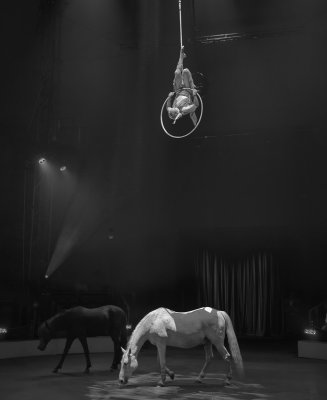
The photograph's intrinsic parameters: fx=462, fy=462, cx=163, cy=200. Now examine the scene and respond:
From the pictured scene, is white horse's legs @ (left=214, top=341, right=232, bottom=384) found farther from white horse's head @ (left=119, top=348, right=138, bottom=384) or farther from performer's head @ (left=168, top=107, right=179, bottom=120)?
performer's head @ (left=168, top=107, right=179, bottom=120)

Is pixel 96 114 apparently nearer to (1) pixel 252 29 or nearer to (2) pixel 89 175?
(2) pixel 89 175

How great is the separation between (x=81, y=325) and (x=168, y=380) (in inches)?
72.4

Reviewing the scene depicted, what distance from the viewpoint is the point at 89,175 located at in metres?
12.9

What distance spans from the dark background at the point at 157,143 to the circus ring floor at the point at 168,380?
2.78 m

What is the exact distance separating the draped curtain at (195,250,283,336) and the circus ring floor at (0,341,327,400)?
232 cm

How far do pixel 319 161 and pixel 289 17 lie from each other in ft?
12.0

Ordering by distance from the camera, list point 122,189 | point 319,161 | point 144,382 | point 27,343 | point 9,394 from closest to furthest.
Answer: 1. point 9,394
2. point 144,382
3. point 27,343
4. point 319,161
5. point 122,189

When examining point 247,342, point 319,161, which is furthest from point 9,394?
point 319,161

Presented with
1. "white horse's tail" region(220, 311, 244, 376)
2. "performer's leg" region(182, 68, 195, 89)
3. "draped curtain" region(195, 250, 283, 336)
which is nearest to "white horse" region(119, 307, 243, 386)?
"white horse's tail" region(220, 311, 244, 376)

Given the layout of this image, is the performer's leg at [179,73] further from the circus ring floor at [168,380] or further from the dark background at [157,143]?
the circus ring floor at [168,380]

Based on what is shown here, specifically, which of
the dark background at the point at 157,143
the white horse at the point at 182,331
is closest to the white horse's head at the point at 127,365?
the white horse at the point at 182,331

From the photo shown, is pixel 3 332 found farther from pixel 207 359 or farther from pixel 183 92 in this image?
pixel 183 92

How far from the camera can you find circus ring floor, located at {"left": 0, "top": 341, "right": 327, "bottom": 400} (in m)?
6.25

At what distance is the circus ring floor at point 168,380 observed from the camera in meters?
6.25
